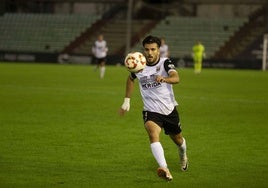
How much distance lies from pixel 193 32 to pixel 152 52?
163ft

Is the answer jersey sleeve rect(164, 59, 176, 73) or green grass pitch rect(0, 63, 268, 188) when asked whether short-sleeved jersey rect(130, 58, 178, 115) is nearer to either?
jersey sleeve rect(164, 59, 176, 73)

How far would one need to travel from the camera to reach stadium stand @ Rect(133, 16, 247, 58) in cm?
5750

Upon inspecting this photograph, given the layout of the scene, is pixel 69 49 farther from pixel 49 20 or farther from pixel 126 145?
pixel 126 145

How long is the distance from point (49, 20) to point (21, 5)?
16.9ft

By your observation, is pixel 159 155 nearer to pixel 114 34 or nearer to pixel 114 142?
pixel 114 142

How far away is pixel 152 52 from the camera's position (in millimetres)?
10125

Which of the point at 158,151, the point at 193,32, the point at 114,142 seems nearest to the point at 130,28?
the point at 193,32

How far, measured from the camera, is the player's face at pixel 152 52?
10.0m

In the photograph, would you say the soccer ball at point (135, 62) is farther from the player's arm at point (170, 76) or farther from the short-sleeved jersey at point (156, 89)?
the player's arm at point (170, 76)

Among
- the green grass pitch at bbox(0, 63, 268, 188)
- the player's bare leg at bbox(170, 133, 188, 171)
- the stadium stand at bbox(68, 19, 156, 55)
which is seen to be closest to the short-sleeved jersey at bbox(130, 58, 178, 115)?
the player's bare leg at bbox(170, 133, 188, 171)

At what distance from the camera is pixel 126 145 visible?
13602mm

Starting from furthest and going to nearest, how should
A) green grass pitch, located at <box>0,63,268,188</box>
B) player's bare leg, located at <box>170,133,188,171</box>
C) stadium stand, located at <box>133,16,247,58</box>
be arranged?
stadium stand, located at <box>133,16,247,58</box>, player's bare leg, located at <box>170,133,188,171</box>, green grass pitch, located at <box>0,63,268,188</box>

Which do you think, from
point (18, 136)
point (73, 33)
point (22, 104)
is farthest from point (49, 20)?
point (18, 136)

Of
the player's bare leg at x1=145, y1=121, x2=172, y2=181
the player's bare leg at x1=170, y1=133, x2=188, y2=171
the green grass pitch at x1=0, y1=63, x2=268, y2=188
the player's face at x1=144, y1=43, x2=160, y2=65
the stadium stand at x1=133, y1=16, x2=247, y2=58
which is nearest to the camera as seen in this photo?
the player's bare leg at x1=145, y1=121, x2=172, y2=181
